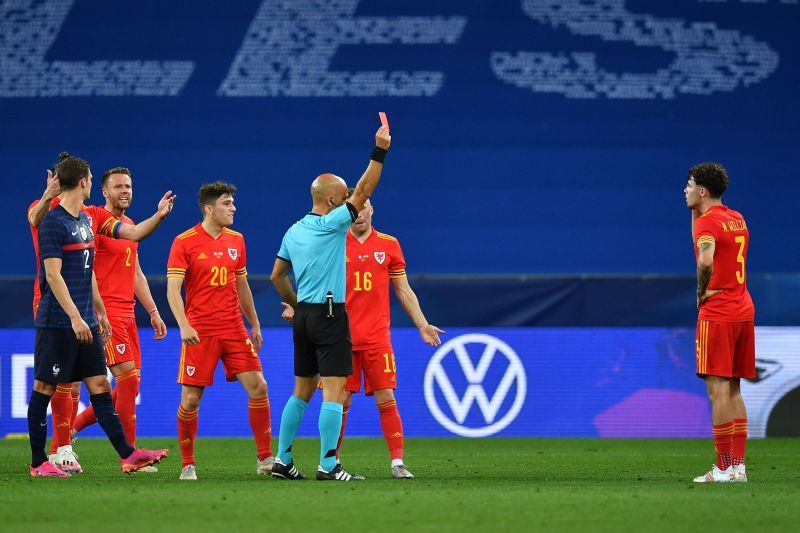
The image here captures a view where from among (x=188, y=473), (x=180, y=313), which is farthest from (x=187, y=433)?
(x=180, y=313)

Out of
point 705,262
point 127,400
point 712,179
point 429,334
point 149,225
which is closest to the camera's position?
point 149,225

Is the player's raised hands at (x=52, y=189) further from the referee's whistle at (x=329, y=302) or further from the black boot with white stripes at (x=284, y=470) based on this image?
the black boot with white stripes at (x=284, y=470)

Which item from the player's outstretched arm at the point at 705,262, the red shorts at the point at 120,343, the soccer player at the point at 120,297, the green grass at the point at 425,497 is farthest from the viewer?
the red shorts at the point at 120,343

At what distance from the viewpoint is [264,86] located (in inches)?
763

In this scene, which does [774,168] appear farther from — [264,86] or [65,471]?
[65,471]

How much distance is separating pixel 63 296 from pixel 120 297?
199cm

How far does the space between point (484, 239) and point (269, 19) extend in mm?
5005

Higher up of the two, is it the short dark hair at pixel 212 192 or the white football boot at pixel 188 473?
the short dark hair at pixel 212 192

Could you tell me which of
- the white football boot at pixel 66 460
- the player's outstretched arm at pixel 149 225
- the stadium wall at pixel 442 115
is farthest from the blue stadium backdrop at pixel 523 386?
the player's outstretched arm at pixel 149 225

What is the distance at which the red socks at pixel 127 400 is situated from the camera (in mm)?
10344

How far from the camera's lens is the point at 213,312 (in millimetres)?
9461

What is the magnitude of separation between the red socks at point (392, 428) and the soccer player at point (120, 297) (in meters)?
2.23

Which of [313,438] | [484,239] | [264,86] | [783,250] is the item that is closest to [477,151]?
[484,239]

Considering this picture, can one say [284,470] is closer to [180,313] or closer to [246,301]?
[180,313]
